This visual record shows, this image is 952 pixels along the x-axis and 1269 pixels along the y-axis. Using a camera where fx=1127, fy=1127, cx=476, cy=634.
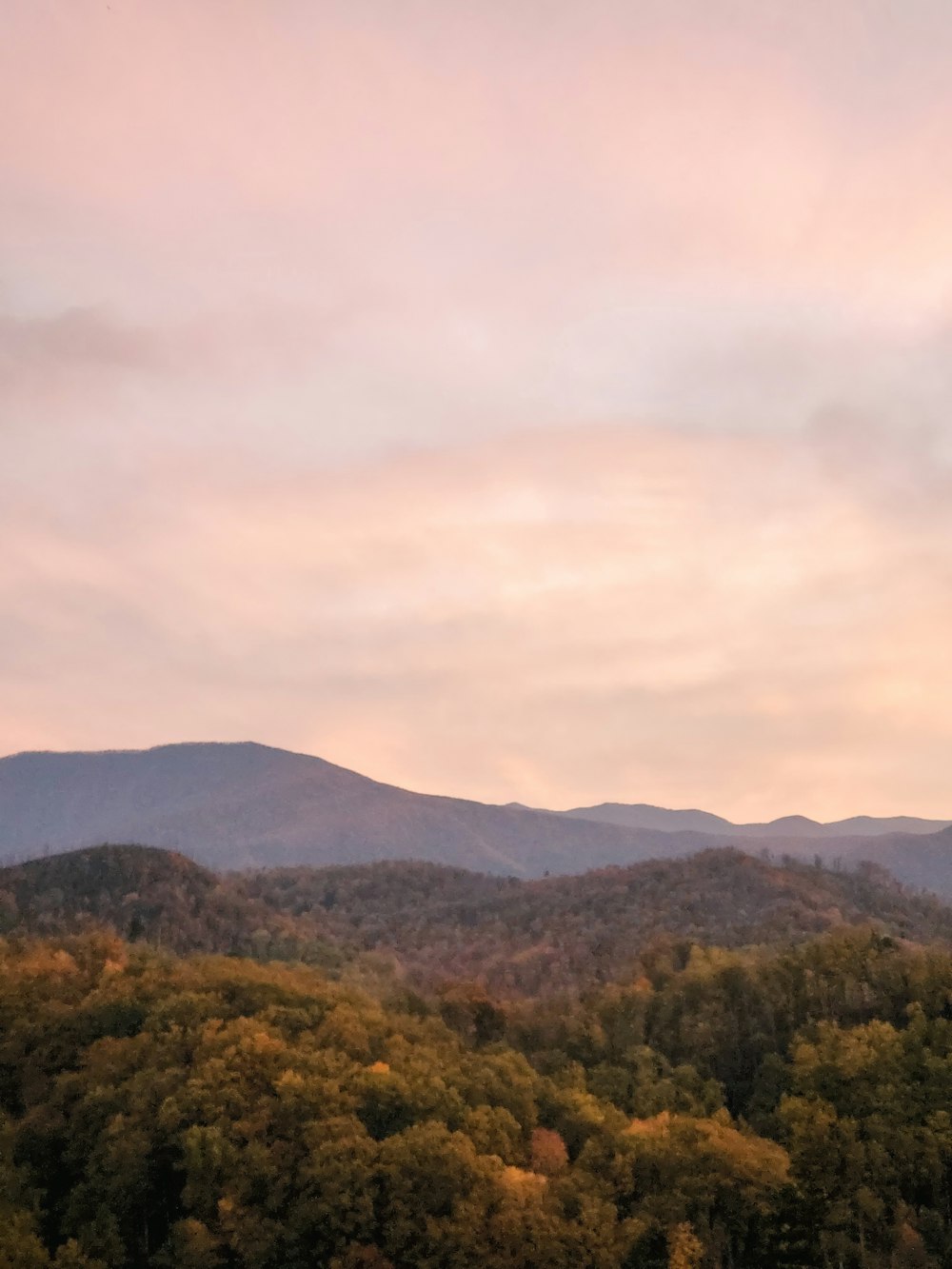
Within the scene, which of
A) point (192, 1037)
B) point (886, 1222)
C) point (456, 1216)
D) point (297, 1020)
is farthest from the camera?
point (297, 1020)

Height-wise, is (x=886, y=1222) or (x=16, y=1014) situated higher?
(x=16, y=1014)

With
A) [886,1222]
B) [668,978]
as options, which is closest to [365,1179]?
[886,1222]

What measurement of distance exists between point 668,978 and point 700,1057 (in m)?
25.9

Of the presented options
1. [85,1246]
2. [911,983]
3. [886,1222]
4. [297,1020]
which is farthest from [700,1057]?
[85,1246]

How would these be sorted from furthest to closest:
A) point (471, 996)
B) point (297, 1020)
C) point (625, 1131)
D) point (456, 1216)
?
point (471, 996) < point (297, 1020) < point (625, 1131) < point (456, 1216)

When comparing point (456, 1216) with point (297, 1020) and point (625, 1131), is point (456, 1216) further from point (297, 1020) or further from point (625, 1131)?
point (297, 1020)

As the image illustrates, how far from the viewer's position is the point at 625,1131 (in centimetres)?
9350

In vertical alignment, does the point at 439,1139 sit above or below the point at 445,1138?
above

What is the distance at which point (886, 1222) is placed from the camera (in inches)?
3401

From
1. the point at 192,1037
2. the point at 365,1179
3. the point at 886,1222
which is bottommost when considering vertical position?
the point at 886,1222

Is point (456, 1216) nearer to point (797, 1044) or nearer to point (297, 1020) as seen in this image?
point (297, 1020)

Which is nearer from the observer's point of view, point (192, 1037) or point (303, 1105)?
point (303, 1105)

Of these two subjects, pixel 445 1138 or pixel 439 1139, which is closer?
pixel 439 1139

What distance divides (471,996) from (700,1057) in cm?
3167
